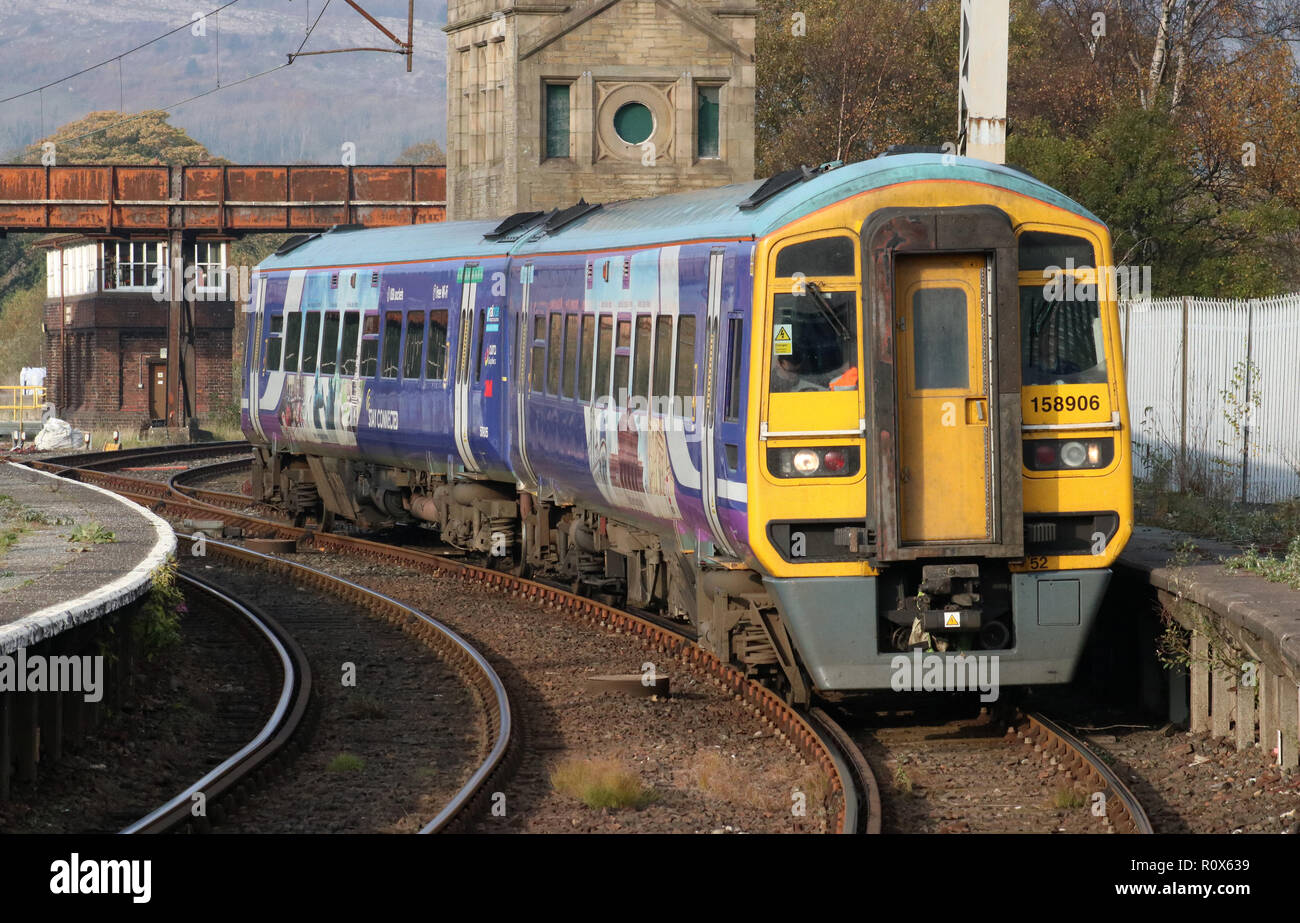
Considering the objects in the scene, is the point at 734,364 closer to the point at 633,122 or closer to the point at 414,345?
the point at 414,345

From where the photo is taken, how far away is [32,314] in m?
77.7

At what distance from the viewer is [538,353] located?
50.8 ft

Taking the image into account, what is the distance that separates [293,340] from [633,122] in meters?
21.9

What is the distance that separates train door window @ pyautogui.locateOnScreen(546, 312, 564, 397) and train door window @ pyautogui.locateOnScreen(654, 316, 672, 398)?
258cm

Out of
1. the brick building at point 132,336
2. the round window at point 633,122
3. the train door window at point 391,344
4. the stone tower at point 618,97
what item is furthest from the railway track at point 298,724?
the brick building at point 132,336

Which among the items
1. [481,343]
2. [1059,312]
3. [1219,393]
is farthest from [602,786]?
[1219,393]

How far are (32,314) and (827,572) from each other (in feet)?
241

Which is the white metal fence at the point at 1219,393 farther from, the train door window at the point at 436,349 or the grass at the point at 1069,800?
the grass at the point at 1069,800

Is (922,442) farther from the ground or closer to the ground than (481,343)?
closer to the ground

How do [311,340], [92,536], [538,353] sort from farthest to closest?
[311,340], [538,353], [92,536]

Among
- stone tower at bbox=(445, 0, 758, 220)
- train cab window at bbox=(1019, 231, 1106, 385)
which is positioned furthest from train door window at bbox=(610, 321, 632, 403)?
stone tower at bbox=(445, 0, 758, 220)
